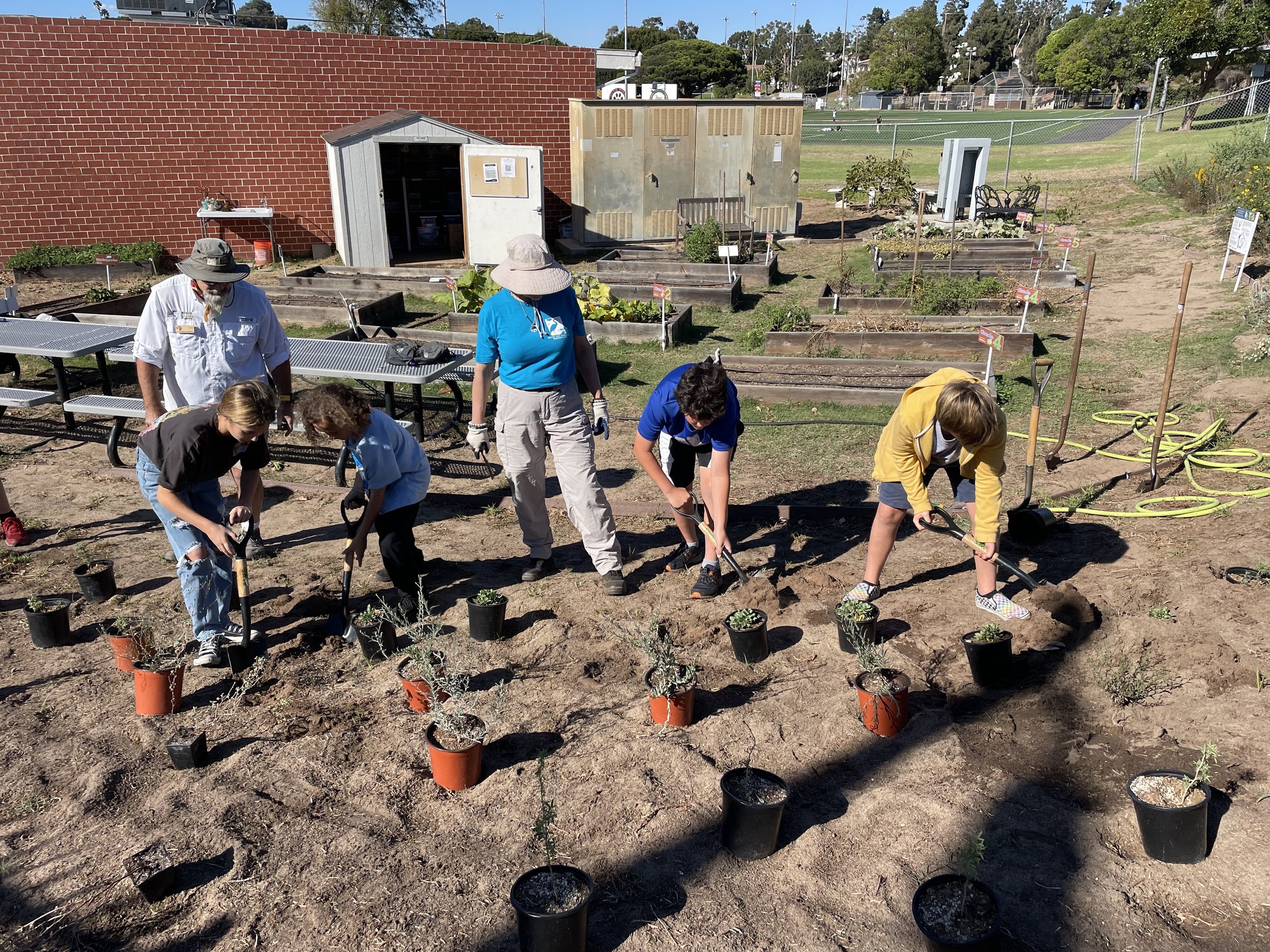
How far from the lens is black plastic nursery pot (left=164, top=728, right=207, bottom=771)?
3475mm

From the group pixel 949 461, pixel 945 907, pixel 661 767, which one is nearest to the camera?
pixel 945 907

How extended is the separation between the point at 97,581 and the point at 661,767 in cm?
329

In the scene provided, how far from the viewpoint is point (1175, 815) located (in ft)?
9.32

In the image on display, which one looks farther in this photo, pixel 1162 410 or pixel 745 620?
pixel 1162 410

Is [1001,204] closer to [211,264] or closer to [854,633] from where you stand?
[854,633]

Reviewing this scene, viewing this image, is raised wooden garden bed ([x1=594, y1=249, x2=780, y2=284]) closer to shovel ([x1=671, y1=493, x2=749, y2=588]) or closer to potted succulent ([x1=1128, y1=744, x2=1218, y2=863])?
shovel ([x1=671, y1=493, x2=749, y2=588])

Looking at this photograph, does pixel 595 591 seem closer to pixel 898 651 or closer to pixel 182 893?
pixel 898 651

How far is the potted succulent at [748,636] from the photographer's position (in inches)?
163

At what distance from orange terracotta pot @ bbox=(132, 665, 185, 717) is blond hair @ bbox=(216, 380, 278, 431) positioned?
108cm

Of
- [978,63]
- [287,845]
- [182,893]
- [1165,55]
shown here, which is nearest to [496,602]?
[287,845]

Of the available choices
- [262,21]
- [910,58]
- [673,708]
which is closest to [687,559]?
[673,708]

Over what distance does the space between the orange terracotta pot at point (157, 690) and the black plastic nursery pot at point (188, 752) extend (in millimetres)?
317

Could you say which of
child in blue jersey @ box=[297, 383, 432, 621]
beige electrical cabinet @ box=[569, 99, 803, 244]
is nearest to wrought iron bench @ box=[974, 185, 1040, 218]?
beige electrical cabinet @ box=[569, 99, 803, 244]

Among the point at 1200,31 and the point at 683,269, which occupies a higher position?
the point at 1200,31
